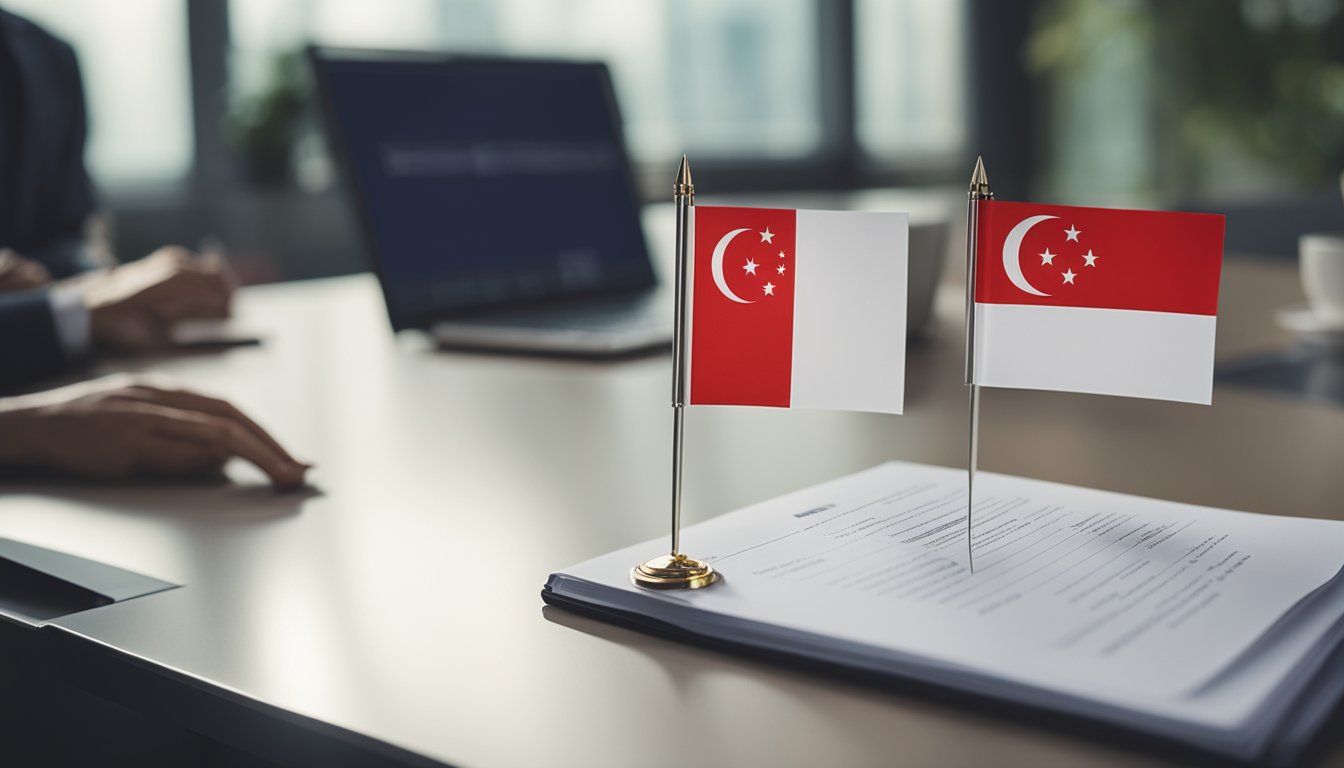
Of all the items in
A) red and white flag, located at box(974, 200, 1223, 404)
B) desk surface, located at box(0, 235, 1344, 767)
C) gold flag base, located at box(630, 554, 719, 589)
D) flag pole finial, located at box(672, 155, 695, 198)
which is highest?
flag pole finial, located at box(672, 155, 695, 198)

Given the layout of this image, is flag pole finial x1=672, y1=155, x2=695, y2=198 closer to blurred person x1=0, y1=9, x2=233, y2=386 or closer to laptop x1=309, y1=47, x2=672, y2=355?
laptop x1=309, y1=47, x2=672, y2=355

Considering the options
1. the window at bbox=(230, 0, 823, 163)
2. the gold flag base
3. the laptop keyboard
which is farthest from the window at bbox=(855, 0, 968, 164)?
the gold flag base

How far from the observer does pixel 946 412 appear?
3.29 ft

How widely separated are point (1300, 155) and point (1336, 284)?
6452 millimetres

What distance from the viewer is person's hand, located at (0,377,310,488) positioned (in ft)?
2.65

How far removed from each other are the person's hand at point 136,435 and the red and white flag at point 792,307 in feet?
1.16

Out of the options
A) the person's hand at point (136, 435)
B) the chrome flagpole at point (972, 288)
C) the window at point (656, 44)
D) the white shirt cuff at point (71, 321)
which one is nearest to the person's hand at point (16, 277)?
the white shirt cuff at point (71, 321)

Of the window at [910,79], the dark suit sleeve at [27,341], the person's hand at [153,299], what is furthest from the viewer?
the window at [910,79]

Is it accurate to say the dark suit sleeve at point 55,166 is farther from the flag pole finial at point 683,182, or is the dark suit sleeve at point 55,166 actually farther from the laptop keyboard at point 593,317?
the flag pole finial at point 683,182

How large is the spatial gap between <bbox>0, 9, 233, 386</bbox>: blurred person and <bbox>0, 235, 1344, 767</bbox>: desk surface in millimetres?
103

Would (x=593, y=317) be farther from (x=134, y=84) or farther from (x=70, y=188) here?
(x=134, y=84)

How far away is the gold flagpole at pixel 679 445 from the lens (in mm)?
532

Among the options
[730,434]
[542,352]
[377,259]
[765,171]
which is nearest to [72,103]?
[377,259]

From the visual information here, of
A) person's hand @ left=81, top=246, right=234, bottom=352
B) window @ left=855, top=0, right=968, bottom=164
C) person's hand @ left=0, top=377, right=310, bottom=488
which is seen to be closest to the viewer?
person's hand @ left=0, top=377, right=310, bottom=488
